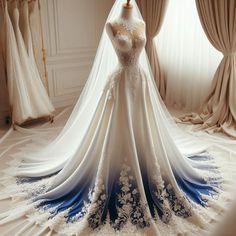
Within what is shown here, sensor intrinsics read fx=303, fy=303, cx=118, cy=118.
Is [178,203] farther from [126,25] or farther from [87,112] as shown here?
[126,25]

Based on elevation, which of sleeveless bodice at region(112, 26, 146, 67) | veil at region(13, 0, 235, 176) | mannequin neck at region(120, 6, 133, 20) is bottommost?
veil at region(13, 0, 235, 176)

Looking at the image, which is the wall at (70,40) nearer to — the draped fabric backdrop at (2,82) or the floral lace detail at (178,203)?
the draped fabric backdrop at (2,82)

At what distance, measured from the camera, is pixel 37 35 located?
13.1ft

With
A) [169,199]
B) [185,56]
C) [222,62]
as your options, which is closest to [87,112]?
[169,199]

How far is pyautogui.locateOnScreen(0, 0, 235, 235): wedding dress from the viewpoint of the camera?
81.2 inches

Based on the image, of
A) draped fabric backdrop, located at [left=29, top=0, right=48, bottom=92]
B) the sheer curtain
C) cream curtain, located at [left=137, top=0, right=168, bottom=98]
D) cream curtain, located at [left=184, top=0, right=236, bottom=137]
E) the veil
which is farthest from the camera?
cream curtain, located at [left=137, top=0, right=168, bottom=98]

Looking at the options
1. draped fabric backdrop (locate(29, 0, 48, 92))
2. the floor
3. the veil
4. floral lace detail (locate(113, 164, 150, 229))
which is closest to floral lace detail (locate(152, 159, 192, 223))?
floral lace detail (locate(113, 164, 150, 229))

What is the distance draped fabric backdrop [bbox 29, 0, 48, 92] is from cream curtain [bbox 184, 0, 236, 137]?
6.81 feet

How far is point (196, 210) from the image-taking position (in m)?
2.14

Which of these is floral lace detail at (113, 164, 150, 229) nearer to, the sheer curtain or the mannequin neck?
the mannequin neck

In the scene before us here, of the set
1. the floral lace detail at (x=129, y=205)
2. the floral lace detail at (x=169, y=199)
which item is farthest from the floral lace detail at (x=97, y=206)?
the floral lace detail at (x=169, y=199)

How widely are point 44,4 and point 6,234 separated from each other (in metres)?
3.42

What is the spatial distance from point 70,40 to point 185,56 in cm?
180

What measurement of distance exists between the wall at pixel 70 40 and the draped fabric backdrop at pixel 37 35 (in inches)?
18.9
